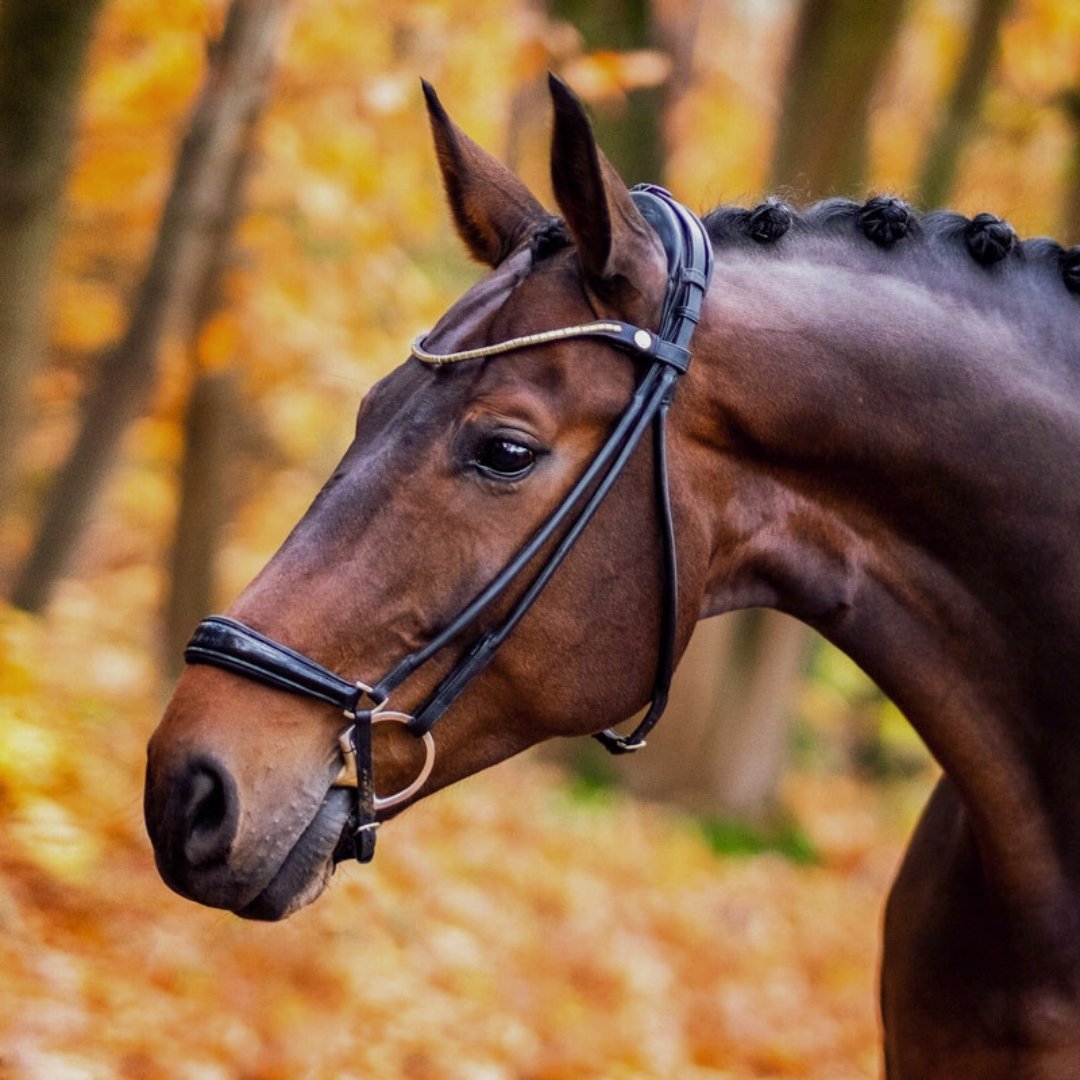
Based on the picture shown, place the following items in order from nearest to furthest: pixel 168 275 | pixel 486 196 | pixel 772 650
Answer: pixel 486 196
pixel 168 275
pixel 772 650

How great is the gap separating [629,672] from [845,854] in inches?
330

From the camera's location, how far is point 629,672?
105 inches

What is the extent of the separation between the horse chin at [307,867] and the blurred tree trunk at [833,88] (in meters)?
7.44

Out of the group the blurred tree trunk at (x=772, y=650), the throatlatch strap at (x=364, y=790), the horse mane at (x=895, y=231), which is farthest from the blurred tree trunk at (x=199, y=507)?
the throatlatch strap at (x=364, y=790)

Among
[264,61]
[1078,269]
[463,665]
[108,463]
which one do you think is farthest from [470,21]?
[463,665]

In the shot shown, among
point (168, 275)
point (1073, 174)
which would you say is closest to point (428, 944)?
point (168, 275)

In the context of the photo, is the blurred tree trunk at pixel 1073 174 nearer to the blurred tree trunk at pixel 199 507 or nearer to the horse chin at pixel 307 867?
the blurred tree trunk at pixel 199 507

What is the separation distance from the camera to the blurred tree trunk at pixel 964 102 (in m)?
10.6

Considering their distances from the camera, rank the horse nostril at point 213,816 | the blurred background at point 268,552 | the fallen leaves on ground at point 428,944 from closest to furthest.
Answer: the horse nostril at point 213,816
the fallen leaves on ground at point 428,944
the blurred background at point 268,552

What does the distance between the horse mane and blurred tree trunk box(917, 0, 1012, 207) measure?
8.01 meters

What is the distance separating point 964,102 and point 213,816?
1009 cm

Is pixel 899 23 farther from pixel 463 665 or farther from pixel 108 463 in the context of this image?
pixel 463 665

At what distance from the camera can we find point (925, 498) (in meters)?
2.77

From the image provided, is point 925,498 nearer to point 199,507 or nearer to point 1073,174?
point 199,507
